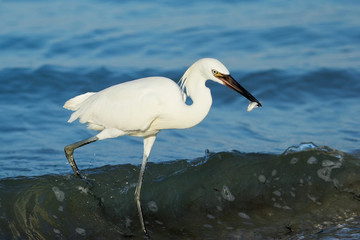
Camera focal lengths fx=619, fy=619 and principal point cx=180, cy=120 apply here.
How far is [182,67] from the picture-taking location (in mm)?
11445

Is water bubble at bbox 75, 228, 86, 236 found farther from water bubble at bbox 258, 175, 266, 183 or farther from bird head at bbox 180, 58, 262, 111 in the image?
water bubble at bbox 258, 175, 266, 183

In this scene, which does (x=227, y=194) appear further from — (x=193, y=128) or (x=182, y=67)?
(x=182, y=67)

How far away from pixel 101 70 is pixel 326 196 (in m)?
5.92

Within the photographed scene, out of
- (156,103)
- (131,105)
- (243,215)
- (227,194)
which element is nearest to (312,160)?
(227,194)

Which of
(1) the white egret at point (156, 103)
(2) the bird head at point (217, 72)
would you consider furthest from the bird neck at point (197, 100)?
(2) the bird head at point (217, 72)

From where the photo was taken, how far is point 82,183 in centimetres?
674

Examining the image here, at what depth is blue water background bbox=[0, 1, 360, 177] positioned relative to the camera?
819cm

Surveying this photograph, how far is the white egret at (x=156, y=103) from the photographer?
228 inches

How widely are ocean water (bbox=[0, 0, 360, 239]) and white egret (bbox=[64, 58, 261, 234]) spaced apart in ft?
2.63

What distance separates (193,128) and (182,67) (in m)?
2.88

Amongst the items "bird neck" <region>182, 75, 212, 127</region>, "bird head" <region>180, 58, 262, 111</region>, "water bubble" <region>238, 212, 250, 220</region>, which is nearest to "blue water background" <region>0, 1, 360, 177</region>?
"water bubble" <region>238, 212, 250, 220</region>

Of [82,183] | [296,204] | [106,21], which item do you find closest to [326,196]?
[296,204]

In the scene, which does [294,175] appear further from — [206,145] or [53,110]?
[53,110]

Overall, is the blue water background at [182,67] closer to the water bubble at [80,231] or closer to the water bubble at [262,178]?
the water bubble at [262,178]
